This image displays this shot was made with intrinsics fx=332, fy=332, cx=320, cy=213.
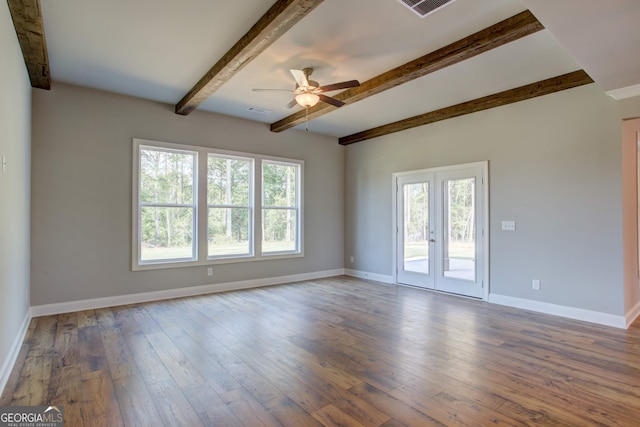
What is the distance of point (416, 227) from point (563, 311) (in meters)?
2.46

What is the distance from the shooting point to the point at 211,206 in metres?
5.65

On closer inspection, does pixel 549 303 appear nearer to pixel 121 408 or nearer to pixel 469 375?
pixel 469 375

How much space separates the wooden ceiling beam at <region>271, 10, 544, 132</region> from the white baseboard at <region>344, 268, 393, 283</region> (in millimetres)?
3563

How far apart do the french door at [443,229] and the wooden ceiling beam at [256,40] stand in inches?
144

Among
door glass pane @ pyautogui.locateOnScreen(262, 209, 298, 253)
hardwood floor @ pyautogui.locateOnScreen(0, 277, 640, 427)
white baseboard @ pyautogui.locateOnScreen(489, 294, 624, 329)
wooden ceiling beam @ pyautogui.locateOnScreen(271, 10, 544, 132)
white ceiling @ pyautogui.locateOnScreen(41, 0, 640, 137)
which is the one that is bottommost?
hardwood floor @ pyautogui.locateOnScreen(0, 277, 640, 427)

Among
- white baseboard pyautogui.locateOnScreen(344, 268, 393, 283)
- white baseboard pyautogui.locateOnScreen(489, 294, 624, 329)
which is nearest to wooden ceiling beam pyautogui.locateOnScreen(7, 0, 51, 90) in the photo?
white baseboard pyautogui.locateOnScreen(344, 268, 393, 283)

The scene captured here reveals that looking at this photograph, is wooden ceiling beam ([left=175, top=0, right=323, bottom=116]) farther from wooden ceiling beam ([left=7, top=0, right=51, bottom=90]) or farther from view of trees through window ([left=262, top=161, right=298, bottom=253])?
view of trees through window ([left=262, top=161, right=298, bottom=253])

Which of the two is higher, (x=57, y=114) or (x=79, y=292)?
(x=57, y=114)

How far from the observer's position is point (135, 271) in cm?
492

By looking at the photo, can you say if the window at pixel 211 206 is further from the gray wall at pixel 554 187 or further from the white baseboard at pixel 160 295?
the gray wall at pixel 554 187

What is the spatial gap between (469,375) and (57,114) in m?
5.61

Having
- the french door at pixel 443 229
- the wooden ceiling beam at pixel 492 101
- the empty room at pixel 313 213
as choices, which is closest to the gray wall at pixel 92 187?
the empty room at pixel 313 213

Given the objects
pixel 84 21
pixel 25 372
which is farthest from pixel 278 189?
pixel 25 372

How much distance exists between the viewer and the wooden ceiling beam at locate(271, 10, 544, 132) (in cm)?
284
